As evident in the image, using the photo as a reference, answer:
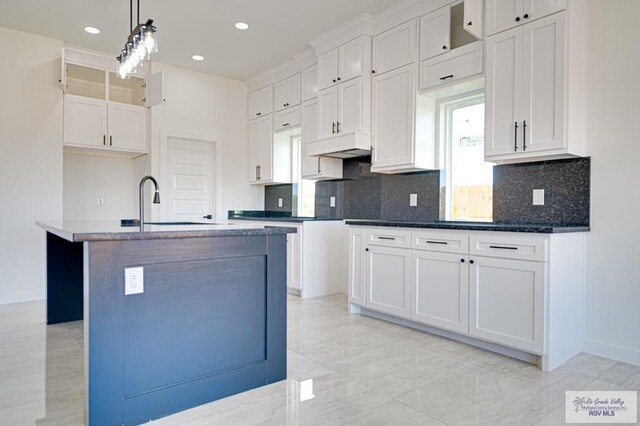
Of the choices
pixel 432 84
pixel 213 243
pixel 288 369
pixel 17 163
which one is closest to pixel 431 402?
pixel 288 369

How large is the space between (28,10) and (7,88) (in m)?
0.95

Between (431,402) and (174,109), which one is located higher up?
(174,109)

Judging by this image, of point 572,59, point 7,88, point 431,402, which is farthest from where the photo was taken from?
point 7,88

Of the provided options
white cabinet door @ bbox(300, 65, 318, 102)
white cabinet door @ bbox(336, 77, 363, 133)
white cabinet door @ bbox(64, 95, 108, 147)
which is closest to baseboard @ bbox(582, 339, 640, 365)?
white cabinet door @ bbox(336, 77, 363, 133)

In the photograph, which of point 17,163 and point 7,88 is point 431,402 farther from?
point 7,88

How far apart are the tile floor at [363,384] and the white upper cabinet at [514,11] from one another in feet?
7.83

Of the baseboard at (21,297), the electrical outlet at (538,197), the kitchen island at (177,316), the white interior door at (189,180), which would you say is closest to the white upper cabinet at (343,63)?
the electrical outlet at (538,197)

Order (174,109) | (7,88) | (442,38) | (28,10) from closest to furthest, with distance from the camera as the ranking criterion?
(442,38)
(28,10)
(7,88)
(174,109)

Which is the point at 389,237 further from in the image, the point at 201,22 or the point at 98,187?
the point at 98,187

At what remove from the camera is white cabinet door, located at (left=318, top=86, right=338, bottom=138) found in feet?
14.4

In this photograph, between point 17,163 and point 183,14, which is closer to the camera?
point 183,14

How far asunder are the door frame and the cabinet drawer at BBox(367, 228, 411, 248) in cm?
302

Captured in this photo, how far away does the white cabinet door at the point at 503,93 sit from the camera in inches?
113

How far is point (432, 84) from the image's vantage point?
11.6 feet
